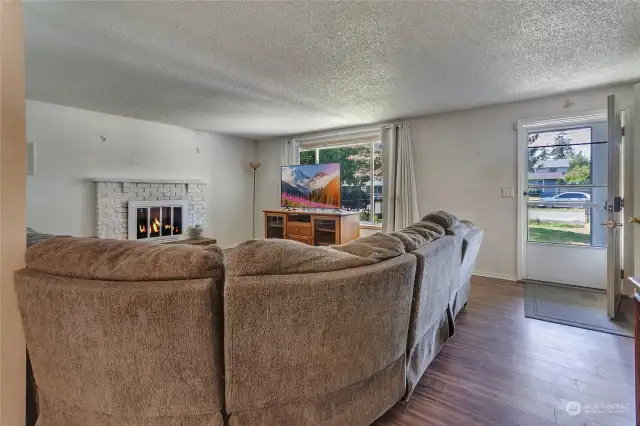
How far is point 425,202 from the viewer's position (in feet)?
14.2

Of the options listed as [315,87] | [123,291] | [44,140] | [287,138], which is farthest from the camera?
[287,138]

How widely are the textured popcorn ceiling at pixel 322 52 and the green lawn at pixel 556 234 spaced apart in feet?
5.26

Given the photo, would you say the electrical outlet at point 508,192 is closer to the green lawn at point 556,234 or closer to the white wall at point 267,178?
the green lawn at point 556,234

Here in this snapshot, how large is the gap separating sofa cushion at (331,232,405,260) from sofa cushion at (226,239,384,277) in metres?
0.11

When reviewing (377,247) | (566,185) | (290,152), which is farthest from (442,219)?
(290,152)

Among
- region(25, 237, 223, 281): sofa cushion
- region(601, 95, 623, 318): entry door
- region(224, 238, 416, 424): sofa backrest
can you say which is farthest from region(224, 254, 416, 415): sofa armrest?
region(601, 95, 623, 318): entry door

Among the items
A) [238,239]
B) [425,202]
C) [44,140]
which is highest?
[44,140]

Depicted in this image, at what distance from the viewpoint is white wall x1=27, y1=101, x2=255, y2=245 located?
357cm

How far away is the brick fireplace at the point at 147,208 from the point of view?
13.5 ft

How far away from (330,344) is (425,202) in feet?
12.0

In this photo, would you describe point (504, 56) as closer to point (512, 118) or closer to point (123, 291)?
point (512, 118)

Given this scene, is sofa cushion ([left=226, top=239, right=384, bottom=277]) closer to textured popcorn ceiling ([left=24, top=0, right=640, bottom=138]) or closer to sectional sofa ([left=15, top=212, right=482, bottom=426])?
sectional sofa ([left=15, top=212, right=482, bottom=426])

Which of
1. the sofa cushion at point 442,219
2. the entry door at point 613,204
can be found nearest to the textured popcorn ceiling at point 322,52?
the entry door at point 613,204

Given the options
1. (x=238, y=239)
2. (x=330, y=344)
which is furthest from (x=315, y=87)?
(x=238, y=239)
